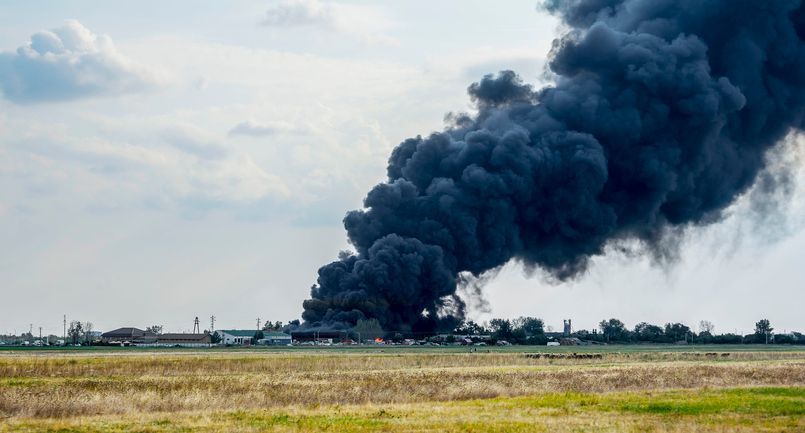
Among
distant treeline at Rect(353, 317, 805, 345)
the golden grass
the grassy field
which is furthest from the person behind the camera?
distant treeline at Rect(353, 317, 805, 345)

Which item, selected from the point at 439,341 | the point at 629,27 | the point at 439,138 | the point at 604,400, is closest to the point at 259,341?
the point at 439,341

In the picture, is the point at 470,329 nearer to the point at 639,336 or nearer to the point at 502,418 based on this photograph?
the point at 639,336

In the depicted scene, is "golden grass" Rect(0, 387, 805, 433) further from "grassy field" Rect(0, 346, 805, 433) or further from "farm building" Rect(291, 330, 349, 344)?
"farm building" Rect(291, 330, 349, 344)

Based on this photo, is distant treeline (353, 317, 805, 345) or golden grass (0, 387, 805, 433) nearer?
golden grass (0, 387, 805, 433)

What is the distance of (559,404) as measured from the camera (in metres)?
37.9

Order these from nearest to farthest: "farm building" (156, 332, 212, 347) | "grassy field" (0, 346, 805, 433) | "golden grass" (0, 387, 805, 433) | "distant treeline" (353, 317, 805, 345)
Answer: "golden grass" (0, 387, 805, 433)
"grassy field" (0, 346, 805, 433)
"distant treeline" (353, 317, 805, 345)
"farm building" (156, 332, 212, 347)

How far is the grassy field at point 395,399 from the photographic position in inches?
1242

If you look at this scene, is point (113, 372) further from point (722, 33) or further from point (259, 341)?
point (259, 341)

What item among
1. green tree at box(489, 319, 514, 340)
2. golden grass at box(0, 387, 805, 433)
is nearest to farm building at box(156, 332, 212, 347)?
green tree at box(489, 319, 514, 340)

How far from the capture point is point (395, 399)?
42250mm

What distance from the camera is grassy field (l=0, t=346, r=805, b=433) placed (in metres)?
31.5

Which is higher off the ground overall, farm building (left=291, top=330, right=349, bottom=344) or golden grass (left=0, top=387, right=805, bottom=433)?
farm building (left=291, top=330, right=349, bottom=344)

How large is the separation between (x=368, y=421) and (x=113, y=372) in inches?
1283

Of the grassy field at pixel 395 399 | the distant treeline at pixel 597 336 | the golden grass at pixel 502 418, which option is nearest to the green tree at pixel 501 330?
the distant treeline at pixel 597 336
